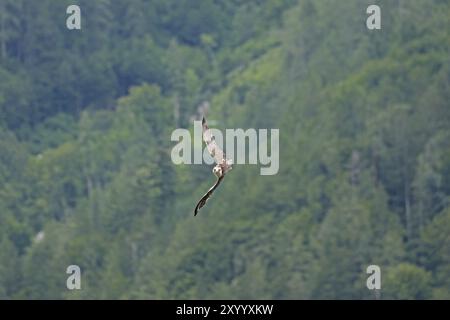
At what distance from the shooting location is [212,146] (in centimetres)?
3662

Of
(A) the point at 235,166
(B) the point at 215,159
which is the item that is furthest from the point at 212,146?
(A) the point at 235,166

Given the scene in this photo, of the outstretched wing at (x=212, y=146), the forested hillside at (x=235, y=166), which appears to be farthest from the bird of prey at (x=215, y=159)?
the forested hillside at (x=235, y=166)

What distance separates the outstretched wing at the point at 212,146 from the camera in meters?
36.6

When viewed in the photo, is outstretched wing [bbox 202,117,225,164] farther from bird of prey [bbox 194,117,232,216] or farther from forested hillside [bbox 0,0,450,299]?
forested hillside [bbox 0,0,450,299]

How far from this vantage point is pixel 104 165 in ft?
491

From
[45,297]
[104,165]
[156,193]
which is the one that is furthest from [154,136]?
[45,297]

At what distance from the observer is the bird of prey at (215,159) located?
3662 cm

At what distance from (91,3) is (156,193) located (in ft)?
102

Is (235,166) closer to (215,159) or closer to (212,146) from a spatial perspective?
(215,159)

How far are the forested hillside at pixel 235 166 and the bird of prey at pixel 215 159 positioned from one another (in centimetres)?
7639

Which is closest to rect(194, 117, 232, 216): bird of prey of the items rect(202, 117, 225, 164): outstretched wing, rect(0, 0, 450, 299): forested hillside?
rect(202, 117, 225, 164): outstretched wing

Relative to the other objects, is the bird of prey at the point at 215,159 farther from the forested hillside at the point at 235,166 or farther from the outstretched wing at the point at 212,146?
the forested hillside at the point at 235,166

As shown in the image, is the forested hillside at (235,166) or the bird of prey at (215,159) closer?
the bird of prey at (215,159)

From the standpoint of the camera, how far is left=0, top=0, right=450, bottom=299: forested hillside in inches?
4833
